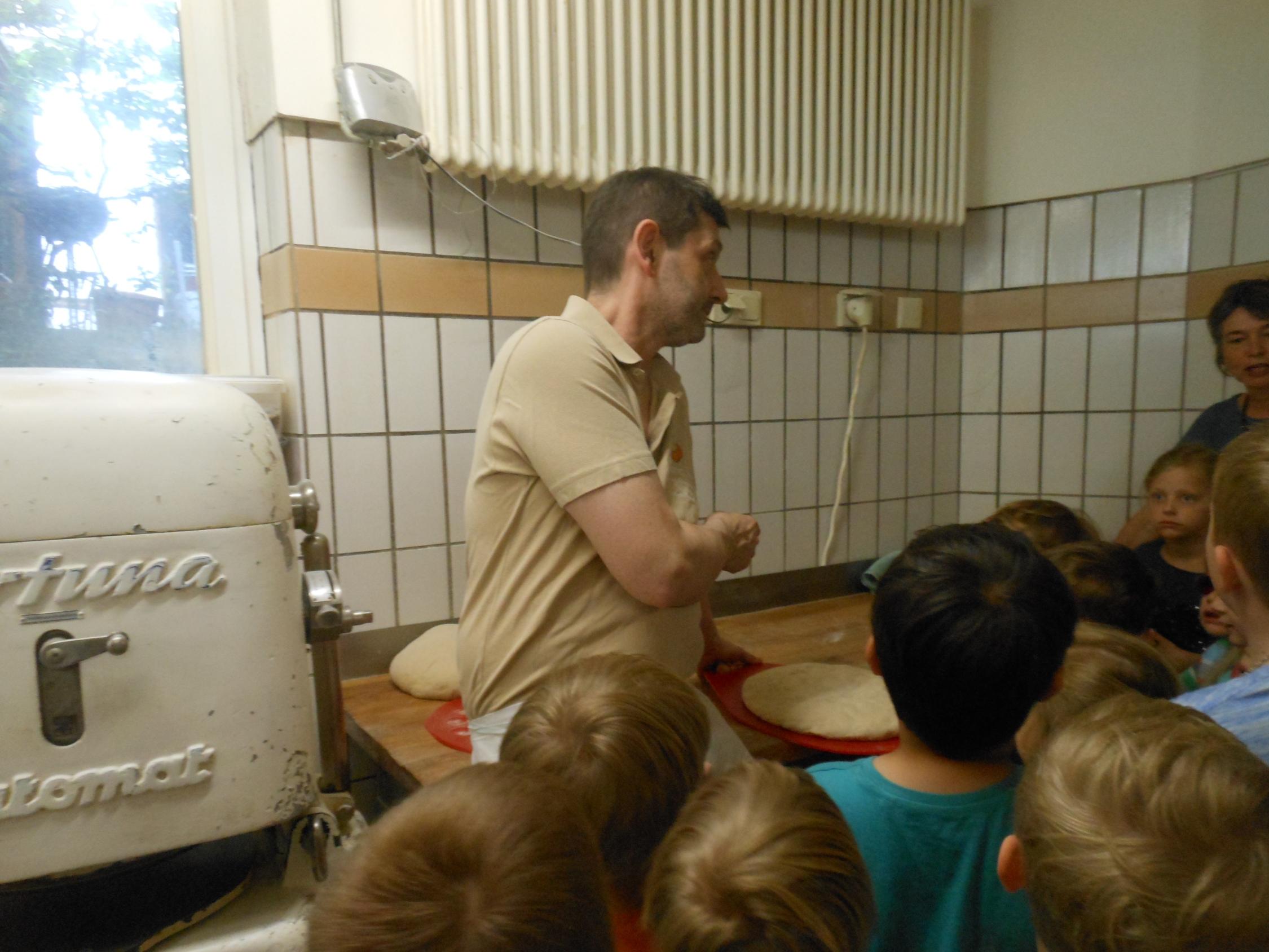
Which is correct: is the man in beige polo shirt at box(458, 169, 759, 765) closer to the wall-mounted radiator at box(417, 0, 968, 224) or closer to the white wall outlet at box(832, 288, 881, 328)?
the wall-mounted radiator at box(417, 0, 968, 224)

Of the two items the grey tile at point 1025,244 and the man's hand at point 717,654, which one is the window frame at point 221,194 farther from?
the grey tile at point 1025,244

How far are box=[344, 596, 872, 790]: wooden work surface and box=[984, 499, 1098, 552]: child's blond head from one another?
40cm

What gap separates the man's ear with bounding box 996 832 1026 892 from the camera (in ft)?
1.96

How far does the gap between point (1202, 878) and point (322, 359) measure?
1385mm

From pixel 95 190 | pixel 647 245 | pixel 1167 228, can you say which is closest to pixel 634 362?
pixel 647 245

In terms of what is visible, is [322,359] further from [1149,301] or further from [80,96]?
[1149,301]

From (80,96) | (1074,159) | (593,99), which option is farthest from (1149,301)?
(80,96)

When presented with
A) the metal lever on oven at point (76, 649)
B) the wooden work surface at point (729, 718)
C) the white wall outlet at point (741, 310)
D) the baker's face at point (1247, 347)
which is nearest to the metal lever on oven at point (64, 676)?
the metal lever on oven at point (76, 649)

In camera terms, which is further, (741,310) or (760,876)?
(741,310)

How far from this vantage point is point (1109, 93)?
2.06 metres

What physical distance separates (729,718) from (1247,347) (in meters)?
1.31

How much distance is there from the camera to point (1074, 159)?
6.98ft

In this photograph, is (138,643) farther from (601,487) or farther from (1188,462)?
(1188,462)

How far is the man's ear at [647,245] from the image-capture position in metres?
1.16
